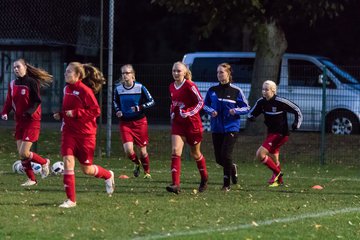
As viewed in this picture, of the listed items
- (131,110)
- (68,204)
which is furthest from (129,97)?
(68,204)

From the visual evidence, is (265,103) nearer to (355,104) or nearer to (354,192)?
(354,192)

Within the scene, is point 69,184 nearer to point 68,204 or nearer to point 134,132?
point 68,204

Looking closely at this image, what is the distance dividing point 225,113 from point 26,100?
2.93 meters

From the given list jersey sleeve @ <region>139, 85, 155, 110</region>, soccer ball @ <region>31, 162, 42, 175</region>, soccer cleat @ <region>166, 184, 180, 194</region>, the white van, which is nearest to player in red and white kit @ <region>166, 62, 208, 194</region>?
soccer cleat @ <region>166, 184, 180, 194</region>

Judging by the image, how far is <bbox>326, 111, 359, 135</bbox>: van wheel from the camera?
77.6 ft

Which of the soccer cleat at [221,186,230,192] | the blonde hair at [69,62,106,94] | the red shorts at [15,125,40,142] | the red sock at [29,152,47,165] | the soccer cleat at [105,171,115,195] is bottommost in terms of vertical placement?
the soccer cleat at [221,186,230,192]

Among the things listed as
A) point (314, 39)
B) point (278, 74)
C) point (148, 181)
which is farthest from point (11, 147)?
point (314, 39)

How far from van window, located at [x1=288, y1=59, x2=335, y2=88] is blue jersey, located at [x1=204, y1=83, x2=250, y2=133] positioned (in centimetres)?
807

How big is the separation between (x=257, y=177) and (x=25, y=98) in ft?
14.5

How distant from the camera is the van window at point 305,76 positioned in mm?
23562

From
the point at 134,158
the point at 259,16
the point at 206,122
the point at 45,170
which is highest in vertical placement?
the point at 259,16

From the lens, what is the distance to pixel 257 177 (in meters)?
17.9

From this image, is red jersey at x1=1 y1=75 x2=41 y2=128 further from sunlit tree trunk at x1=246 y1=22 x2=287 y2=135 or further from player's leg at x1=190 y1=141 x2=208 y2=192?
sunlit tree trunk at x1=246 y1=22 x2=287 y2=135

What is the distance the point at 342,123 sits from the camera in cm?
2403
